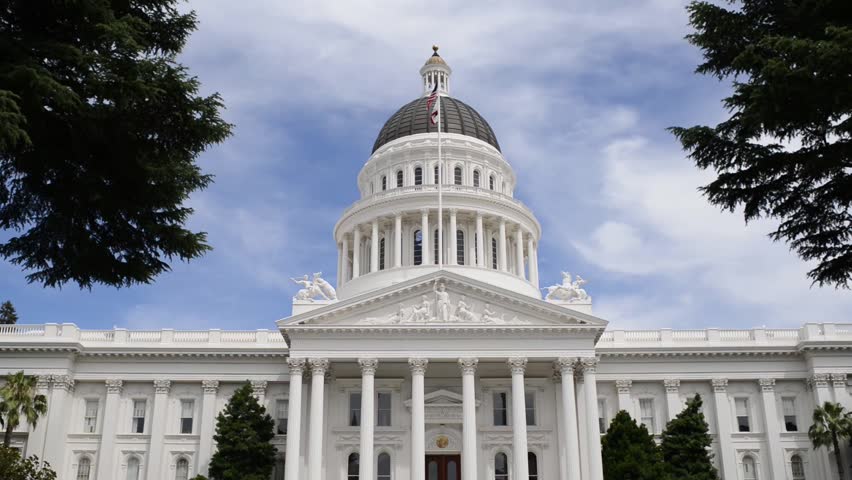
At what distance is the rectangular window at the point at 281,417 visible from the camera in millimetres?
51906

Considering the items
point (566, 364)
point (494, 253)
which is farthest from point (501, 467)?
point (494, 253)

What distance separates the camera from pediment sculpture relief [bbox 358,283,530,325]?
153 ft

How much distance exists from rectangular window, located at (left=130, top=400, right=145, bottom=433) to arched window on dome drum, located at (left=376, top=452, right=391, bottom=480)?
14.9 metres

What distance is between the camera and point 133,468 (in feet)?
170

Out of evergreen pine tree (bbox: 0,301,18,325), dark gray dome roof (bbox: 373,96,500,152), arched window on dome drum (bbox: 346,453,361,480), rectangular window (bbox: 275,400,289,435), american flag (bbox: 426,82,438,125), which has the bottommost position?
arched window on dome drum (bbox: 346,453,361,480)

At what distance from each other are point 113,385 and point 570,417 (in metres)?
27.5

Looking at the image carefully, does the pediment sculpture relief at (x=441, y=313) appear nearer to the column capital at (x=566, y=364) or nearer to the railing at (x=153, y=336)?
the column capital at (x=566, y=364)

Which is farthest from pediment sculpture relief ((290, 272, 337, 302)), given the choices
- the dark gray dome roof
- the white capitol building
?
the dark gray dome roof

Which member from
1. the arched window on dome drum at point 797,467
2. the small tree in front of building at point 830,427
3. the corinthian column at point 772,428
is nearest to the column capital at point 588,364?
the corinthian column at point 772,428

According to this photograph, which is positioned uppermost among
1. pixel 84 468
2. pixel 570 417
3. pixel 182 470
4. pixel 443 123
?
pixel 443 123

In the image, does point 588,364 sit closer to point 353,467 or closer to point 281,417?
point 353,467

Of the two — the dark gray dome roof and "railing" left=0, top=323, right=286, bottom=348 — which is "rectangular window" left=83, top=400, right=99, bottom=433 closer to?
"railing" left=0, top=323, right=286, bottom=348

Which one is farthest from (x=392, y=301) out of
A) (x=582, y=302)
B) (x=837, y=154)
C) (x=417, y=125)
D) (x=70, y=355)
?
(x=837, y=154)

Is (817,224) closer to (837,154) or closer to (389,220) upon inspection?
(837,154)
